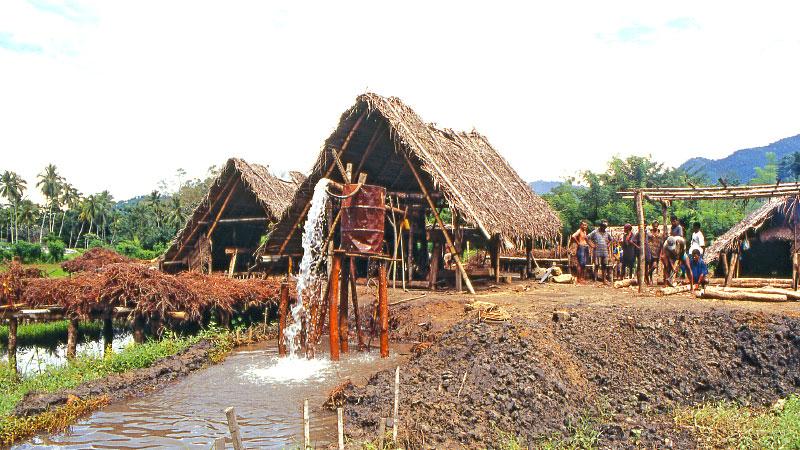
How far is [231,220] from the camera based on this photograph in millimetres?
21969

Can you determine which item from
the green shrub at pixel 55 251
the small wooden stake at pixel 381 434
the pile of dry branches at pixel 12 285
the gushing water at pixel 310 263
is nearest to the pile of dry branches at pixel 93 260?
the pile of dry branches at pixel 12 285

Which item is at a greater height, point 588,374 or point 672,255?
point 672,255

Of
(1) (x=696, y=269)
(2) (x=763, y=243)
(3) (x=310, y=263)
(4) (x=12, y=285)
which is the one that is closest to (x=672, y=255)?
(1) (x=696, y=269)

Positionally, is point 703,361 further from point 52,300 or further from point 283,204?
point 283,204

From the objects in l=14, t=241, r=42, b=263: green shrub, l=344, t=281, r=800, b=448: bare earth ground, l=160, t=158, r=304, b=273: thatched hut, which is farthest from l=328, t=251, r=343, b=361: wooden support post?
l=14, t=241, r=42, b=263: green shrub

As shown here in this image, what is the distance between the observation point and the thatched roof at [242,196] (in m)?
20.5

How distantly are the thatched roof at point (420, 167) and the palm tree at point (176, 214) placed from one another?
39.4 m

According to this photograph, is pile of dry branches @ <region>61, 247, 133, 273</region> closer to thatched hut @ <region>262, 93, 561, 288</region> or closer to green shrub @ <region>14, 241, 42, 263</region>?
thatched hut @ <region>262, 93, 561, 288</region>

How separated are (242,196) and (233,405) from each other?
14.3 m

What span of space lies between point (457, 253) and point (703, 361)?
7367mm

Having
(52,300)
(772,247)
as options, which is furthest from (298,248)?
(772,247)

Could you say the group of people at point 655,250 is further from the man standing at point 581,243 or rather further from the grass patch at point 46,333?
the grass patch at point 46,333

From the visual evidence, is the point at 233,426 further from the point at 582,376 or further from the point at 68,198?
the point at 68,198

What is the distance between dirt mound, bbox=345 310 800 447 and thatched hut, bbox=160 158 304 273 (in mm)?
12609
